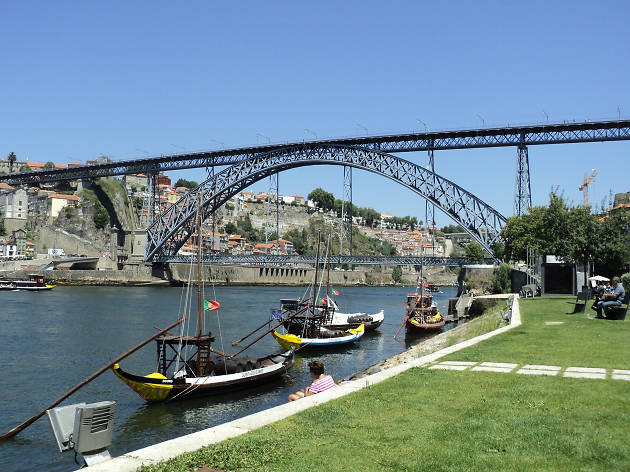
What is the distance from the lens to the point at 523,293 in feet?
121

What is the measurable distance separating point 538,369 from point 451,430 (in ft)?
13.7

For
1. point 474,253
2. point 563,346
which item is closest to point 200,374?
point 563,346

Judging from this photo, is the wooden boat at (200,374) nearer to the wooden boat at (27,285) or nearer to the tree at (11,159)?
the wooden boat at (27,285)

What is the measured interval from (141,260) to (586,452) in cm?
9470

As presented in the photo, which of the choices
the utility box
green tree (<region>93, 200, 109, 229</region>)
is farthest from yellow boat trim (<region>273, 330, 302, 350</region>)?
green tree (<region>93, 200, 109, 229</region>)

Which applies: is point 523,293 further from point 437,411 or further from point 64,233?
point 64,233

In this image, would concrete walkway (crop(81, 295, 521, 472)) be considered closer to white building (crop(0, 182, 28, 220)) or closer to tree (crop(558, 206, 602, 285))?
tree (crop(558, 206, 602, 285))

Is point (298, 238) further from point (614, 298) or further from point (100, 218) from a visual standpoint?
point (614, 298)

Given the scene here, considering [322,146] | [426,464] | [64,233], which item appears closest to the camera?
[426,464]

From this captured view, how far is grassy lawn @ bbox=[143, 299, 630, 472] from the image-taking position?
5.54 m

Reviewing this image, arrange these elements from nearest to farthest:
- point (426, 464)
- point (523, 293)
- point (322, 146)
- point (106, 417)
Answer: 1. point (426, 464)
2. point (106, 417)
3. point (523, 293)
4. point (322, 146)

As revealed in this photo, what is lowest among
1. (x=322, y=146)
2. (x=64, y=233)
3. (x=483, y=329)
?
(x=483, y=329)

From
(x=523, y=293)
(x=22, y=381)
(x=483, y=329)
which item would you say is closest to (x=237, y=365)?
(x=22, y=381)

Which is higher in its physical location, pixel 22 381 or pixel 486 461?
pixel 486 461
